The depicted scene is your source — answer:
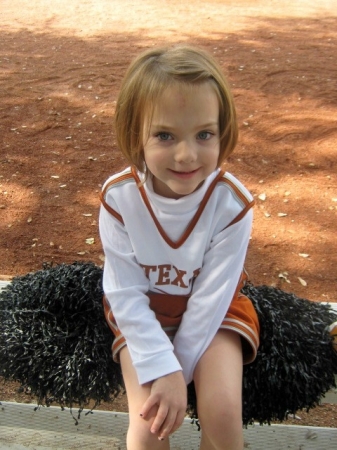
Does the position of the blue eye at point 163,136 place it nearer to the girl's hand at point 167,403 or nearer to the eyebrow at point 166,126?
the eyebrow at point 166,126

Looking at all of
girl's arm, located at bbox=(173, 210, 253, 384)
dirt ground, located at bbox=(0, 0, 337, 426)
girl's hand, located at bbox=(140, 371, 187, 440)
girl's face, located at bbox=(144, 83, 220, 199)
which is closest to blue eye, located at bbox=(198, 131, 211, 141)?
girl's face, located at bbox=(144, 83, 220, 199)

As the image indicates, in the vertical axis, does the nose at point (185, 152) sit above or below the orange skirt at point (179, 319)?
above

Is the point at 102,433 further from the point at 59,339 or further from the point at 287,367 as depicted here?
the point at 287,367

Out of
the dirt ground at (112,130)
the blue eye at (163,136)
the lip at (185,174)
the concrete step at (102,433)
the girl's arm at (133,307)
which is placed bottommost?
the concrete step at (102,433)

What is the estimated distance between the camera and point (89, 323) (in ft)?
6.35

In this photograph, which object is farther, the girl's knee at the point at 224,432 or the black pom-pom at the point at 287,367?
the black pom-pom at the point at 287,367

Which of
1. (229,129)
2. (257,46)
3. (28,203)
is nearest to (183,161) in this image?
(229,129)

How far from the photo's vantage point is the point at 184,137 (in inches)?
61.0

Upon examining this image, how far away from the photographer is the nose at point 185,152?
60.4 inches

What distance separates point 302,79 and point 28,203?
11.2 ft

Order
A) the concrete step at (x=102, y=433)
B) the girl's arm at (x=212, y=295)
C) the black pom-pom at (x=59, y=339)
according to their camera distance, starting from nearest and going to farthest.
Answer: the girl's arm at (x=212, y=295), the black pom-pom at (x=59, y=339), the concrete step at (x=102, y=433)

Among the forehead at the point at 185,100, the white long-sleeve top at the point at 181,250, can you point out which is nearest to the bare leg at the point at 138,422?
the white long-sleeve top at the point at 181,250

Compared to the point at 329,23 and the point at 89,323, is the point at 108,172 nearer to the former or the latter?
the point at 89,323

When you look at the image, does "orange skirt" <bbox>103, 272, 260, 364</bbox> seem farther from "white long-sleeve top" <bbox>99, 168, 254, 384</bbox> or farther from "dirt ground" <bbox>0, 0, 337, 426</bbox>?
"dirt ground" <bbox>0, 0, 337, 426</bbox>
